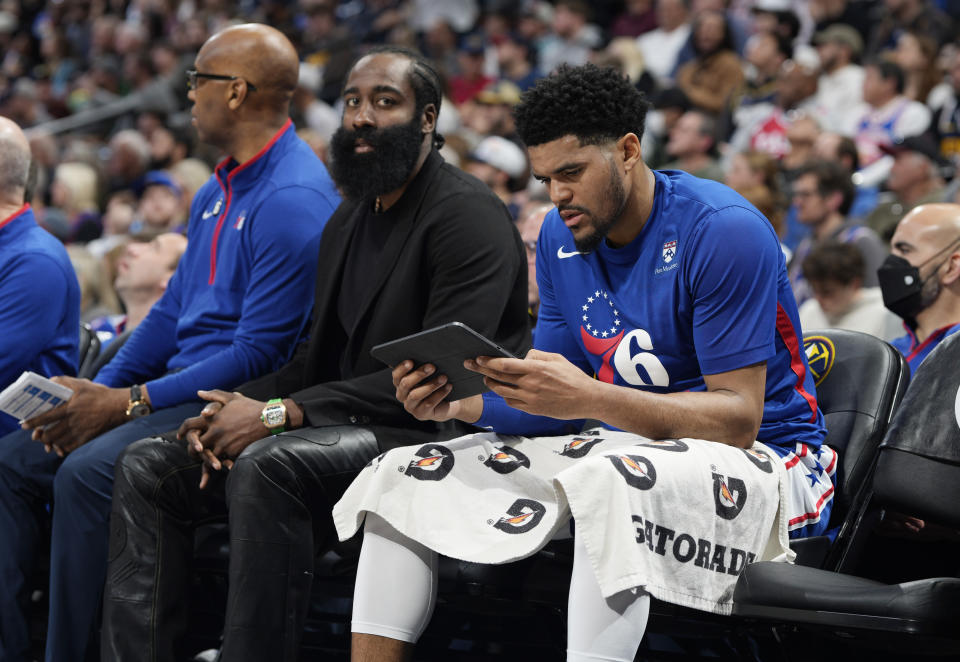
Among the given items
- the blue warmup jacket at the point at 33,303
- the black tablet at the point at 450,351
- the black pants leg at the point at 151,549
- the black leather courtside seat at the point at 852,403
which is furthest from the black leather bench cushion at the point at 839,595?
the blue warmup jacket at the point at 33,303

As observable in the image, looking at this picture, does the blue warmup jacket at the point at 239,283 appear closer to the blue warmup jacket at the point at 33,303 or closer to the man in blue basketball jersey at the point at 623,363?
the blue warmup jacket at the point at 33,303

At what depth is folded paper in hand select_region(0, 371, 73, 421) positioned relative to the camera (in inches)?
125

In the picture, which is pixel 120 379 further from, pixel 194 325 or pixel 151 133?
pixel 151 133

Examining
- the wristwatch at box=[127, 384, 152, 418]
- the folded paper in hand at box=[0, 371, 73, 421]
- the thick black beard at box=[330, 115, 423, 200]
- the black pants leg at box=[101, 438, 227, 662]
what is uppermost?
the thick black beard at box=[330, 115, 423, 200]

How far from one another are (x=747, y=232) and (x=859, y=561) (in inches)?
31.2

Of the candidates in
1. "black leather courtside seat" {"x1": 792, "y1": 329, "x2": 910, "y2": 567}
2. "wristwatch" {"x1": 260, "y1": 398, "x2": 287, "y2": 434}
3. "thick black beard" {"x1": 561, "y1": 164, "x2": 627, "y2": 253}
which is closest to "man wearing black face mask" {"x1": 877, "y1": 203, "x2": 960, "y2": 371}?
"black leather courtside seat" {"x1": 792, "y1": 329, "x2": 910, "y2": 567}

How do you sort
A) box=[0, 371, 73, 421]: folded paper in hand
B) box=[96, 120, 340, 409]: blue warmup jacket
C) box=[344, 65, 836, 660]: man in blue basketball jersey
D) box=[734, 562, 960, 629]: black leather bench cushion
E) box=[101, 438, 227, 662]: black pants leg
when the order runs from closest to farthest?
box=[734, 562, 960, 629]: black leather bench cushion, box=[344, 65, 836, 660]: man in blue basketball jersey, box=[101, 438, 227, 662]: black pants leg, box=[0, 371, 73, 421]: folded paper in hand, box=[96, 120, 340, 409]: blue warmup jacket

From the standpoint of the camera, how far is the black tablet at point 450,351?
233 centimetres

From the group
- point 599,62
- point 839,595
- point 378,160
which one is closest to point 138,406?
point 378,160

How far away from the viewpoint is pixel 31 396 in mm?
3219

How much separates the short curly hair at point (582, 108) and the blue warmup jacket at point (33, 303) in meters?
1.74

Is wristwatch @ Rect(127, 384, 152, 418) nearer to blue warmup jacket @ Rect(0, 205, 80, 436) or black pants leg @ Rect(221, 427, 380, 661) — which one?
blue warmup jacket @ Rect(0, 205, 80, 436)

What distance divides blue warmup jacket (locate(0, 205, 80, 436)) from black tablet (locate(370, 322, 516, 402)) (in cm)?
160

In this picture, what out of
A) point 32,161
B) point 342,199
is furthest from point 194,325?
point 32,161
